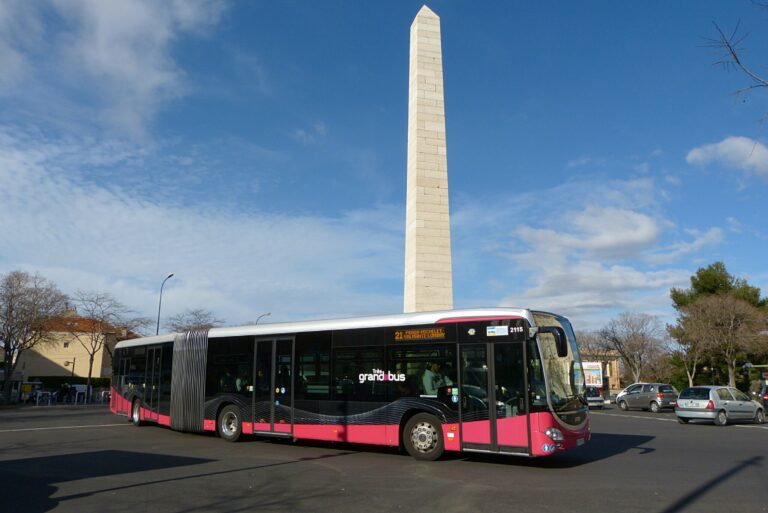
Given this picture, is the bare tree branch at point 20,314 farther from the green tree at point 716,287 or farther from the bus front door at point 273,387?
the green tree at point 716,287

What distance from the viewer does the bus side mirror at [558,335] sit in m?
9.56

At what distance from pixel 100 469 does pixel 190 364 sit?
17.9 ft

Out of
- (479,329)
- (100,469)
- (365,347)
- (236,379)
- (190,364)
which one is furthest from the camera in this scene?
(190,364)

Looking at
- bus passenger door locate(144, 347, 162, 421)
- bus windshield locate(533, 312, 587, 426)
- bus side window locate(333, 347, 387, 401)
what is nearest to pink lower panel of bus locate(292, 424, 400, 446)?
bus side window locate(333, 347, 387, 401)

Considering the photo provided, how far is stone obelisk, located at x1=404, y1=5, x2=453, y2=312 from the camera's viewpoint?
22125 mm

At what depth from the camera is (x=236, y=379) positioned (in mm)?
13875

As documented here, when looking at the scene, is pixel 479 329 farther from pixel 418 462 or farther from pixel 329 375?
pixel 329 375

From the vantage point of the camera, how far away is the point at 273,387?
13094 mm

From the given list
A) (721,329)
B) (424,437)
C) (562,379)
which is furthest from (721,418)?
(721,329)

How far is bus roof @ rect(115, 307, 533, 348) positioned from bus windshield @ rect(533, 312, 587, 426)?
22.1 inches

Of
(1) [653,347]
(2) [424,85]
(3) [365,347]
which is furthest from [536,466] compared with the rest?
(1) [653,347]

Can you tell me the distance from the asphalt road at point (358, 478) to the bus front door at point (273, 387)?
570mm

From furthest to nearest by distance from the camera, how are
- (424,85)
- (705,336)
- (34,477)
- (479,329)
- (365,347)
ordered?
(705,336), (424,85), (365,347), (479,329), (34,477)

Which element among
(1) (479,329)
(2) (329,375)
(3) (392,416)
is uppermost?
(1) (479,329)
